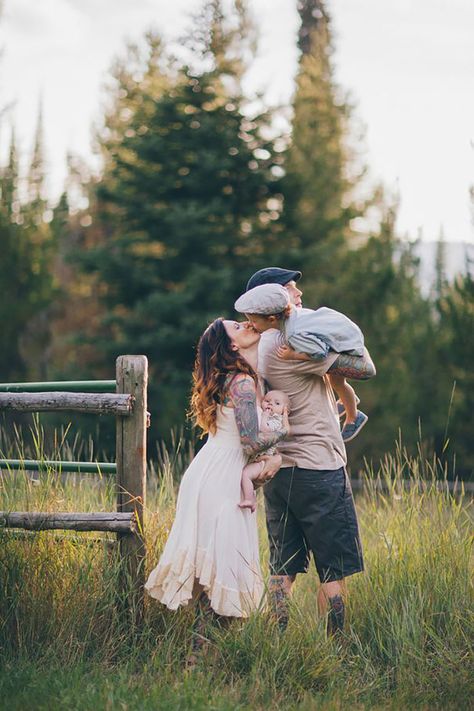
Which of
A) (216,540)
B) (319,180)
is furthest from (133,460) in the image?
(319,180)

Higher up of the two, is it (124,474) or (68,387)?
(68,387)

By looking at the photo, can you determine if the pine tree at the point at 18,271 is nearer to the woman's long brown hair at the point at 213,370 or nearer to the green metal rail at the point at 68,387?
the green metal rail at the point at 68,387

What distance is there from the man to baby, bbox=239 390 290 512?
0.42ft

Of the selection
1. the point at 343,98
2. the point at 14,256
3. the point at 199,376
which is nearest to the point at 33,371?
the point at 14,256

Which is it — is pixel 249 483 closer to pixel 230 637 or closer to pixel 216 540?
pixel 216 540

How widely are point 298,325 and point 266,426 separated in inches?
20.4

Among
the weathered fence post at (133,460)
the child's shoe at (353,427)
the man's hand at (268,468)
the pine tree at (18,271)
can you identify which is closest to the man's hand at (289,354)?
the man's hand at (268,468)

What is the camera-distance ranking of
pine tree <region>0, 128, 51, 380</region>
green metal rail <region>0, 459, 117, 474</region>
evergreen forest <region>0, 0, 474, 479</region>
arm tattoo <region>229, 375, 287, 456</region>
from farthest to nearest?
pine tree <region>0, 128, 51, 380</region> → evergreen forest <region>0, 0, 474, 479</region> → green metal rail <region>0, 459, 117, 474</region> → arm tattoo <region>229, 375, 287, 456</region>

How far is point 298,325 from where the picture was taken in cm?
432

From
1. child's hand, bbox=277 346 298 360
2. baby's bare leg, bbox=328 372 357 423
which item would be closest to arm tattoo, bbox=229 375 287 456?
child's hand, bbox=277 346 298 360

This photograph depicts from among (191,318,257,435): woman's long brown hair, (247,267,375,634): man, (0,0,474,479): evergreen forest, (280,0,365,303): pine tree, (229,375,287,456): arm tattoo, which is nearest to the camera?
(229,375,287,456): arm tattoo

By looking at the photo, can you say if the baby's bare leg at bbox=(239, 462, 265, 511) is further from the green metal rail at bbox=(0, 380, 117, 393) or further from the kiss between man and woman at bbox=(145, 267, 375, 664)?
the green metal rail at bbox=(0, 380, 117, 393)

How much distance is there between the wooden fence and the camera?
15.2 feet

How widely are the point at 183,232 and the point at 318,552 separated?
41.3 feet
